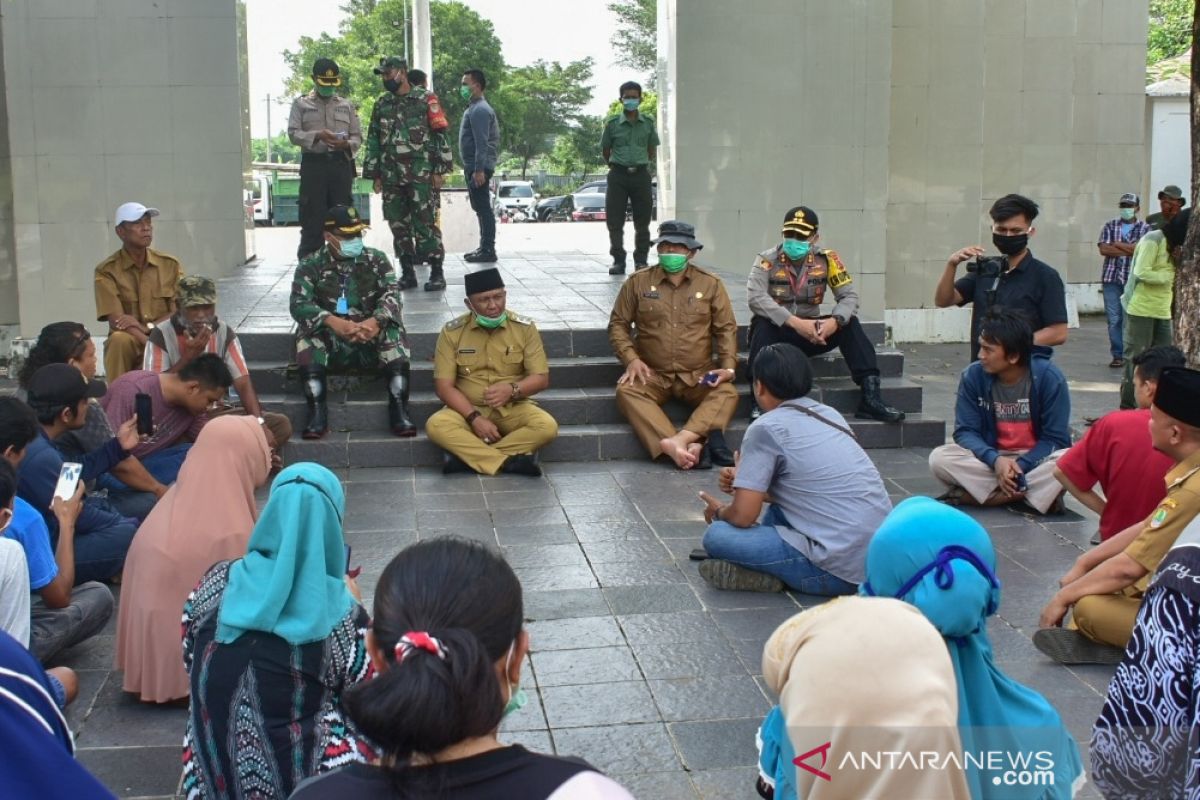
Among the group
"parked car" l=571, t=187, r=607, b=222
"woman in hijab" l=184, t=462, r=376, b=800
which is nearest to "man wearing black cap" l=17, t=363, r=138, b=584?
"woman in hijab" l=184, t=462, r=376, b=800

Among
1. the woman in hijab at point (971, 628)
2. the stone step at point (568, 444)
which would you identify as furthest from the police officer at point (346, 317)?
the woman in hijab at point (971, 628)

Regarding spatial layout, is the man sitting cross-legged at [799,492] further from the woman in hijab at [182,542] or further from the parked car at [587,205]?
the parked car at [587,205]

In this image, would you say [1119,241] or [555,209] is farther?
[555,209]

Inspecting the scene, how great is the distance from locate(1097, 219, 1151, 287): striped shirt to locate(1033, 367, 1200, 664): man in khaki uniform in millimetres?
8624

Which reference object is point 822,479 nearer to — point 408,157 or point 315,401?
point 315,401

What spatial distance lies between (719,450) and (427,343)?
7.96 feet

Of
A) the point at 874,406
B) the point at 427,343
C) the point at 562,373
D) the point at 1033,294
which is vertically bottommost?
the point at 874,406

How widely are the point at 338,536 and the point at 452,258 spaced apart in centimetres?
1225

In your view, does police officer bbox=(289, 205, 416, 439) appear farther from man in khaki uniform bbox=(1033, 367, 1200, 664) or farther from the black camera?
man in khaki uniform bbox=(1033, 367, 1200, 664)

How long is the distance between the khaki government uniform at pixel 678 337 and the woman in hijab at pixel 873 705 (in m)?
6.20

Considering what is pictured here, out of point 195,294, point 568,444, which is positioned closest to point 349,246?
point 195,294

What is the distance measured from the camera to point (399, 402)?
866 centimetres

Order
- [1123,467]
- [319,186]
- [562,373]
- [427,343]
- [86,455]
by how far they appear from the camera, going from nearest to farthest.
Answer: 1. [1123,467]
2. [86,455]
3. [562,373]
4. [427,343]
5. [319,186]

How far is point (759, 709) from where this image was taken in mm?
4660
